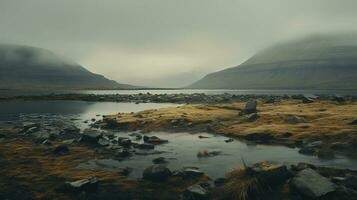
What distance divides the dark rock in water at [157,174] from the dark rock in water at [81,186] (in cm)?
307

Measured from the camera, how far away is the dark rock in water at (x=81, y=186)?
1898cm

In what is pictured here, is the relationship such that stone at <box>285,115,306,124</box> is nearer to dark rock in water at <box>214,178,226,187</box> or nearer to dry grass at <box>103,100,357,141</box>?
dry grass at <box>103,100,357,141</box>

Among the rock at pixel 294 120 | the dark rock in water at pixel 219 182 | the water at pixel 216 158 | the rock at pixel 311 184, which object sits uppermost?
the rock at pixel 294 120

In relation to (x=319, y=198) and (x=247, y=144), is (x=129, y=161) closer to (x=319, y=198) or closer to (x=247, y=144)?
(x=247, y=144)

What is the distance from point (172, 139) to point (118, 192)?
60.6 feet

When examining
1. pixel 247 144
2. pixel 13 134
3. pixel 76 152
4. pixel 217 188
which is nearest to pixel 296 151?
pixel 247 144

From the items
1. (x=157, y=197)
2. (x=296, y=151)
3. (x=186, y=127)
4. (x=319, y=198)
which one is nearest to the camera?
(x=319, y=198)

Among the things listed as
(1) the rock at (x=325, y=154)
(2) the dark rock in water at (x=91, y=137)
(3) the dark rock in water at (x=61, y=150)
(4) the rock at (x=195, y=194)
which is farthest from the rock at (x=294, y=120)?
(4) the rock at (x=195, y=194)

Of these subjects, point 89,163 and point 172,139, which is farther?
point 172,139

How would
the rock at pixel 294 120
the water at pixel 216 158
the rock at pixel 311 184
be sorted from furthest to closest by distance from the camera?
1. the rock at pixel 294 120
2. the water at pixel 216 158
3. the rock at pixel 311 184

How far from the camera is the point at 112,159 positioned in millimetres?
27344

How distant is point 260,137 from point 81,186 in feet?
69.0

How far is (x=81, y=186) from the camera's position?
1912cm

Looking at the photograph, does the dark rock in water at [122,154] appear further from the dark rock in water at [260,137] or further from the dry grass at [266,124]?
the dry grass at [266,124]
